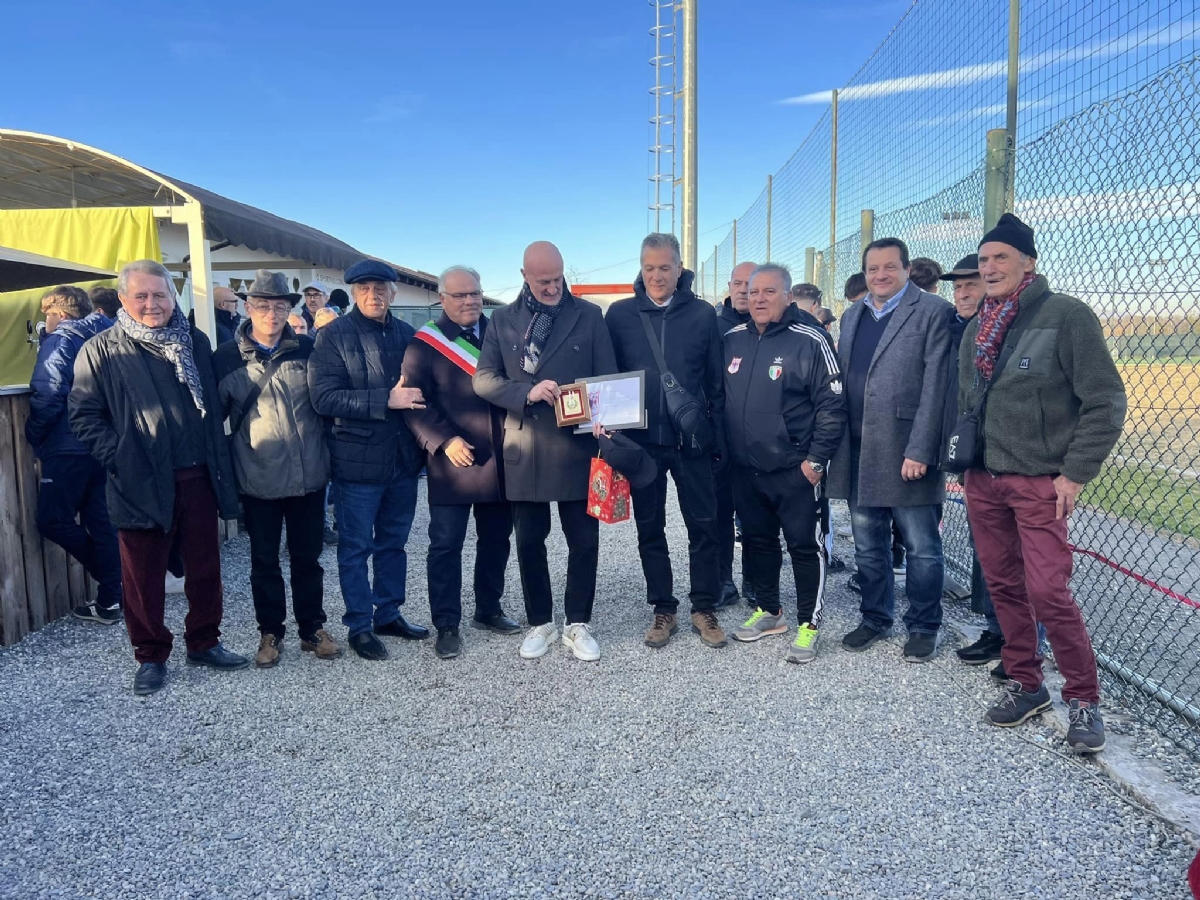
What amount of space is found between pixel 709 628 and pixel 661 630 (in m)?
0.26

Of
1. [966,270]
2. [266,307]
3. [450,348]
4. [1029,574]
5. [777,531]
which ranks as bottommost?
[777,531]

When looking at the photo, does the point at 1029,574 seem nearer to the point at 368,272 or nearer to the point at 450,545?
the point at 450,545

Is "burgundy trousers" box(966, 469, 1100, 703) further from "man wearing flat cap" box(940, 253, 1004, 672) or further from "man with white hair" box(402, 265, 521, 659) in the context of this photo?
"man with white hair" box(402, 265, 521, 659)

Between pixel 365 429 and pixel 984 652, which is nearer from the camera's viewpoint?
pixel 984 652

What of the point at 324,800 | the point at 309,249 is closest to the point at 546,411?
the point at 324,800

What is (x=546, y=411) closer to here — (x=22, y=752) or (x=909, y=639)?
(x=909, y=639)

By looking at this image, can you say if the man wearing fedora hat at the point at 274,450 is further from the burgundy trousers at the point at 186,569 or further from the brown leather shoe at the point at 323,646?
the burgundy trousers at the point at 186,569

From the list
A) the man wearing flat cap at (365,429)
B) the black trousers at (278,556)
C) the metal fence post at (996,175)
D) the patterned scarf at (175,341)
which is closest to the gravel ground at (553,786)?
the black trousers at (278,556)

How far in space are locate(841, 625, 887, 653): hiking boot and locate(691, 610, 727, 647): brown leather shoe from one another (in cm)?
64

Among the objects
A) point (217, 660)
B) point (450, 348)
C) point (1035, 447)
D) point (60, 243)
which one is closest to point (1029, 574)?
point (1035, 447)

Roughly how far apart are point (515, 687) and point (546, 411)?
1.35 m

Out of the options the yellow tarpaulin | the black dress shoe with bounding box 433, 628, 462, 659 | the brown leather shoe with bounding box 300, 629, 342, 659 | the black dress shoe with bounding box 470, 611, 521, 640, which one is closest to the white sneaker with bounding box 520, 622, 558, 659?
the black dress shoe with bounding box 470, 611, 521, 640

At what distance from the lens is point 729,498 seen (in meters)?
4.94

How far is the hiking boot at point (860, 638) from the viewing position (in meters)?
4.17
